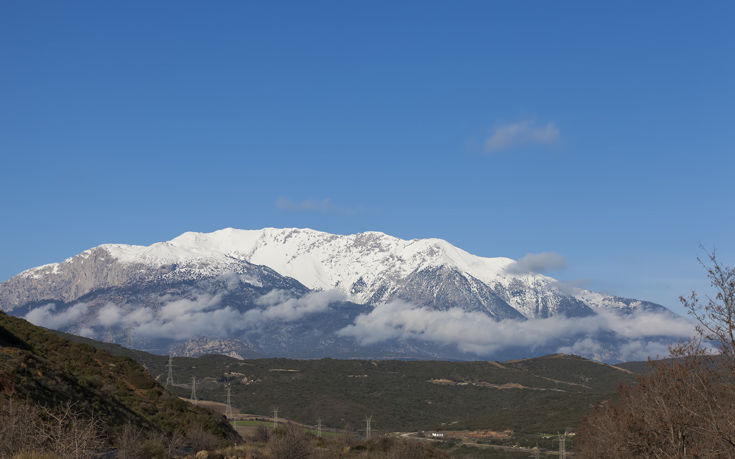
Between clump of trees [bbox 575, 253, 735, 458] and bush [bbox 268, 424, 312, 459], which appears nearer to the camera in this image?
clump of trees [bbox 575, 253, 735, 458]

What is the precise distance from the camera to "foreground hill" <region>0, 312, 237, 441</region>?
4028cm

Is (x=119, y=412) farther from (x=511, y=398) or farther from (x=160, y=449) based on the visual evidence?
(x=511, y=398)

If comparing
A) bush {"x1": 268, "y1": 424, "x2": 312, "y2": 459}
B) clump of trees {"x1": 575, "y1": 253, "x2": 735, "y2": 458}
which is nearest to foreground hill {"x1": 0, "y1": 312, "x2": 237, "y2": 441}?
bush {"x1": 268, "y1": 424, "x2": 312, "y2": 459}

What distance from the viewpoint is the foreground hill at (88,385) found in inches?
1586

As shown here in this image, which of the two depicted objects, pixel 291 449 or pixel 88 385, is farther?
pixel 88 385

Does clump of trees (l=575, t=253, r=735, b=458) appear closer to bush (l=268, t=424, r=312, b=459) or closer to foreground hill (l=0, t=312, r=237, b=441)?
bush (l=268, t=424, r=312, b=459)

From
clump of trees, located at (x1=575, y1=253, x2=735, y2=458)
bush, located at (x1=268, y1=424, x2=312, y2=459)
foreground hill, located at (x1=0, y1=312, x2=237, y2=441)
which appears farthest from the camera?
bush, located at (x1=268, y1=424, x2=312, y2=459)

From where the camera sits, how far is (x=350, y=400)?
190000 mm

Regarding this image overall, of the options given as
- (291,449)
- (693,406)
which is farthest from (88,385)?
(693,406)

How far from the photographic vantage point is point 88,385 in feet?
166

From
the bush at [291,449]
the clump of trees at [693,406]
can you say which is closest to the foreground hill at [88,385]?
the bush at [291,449]

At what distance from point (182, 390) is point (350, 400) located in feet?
145

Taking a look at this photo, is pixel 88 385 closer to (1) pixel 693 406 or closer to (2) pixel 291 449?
(2) pixel 291 449

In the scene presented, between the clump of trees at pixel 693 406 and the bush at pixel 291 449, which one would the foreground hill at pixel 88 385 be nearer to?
the bush at pixel 291 449
